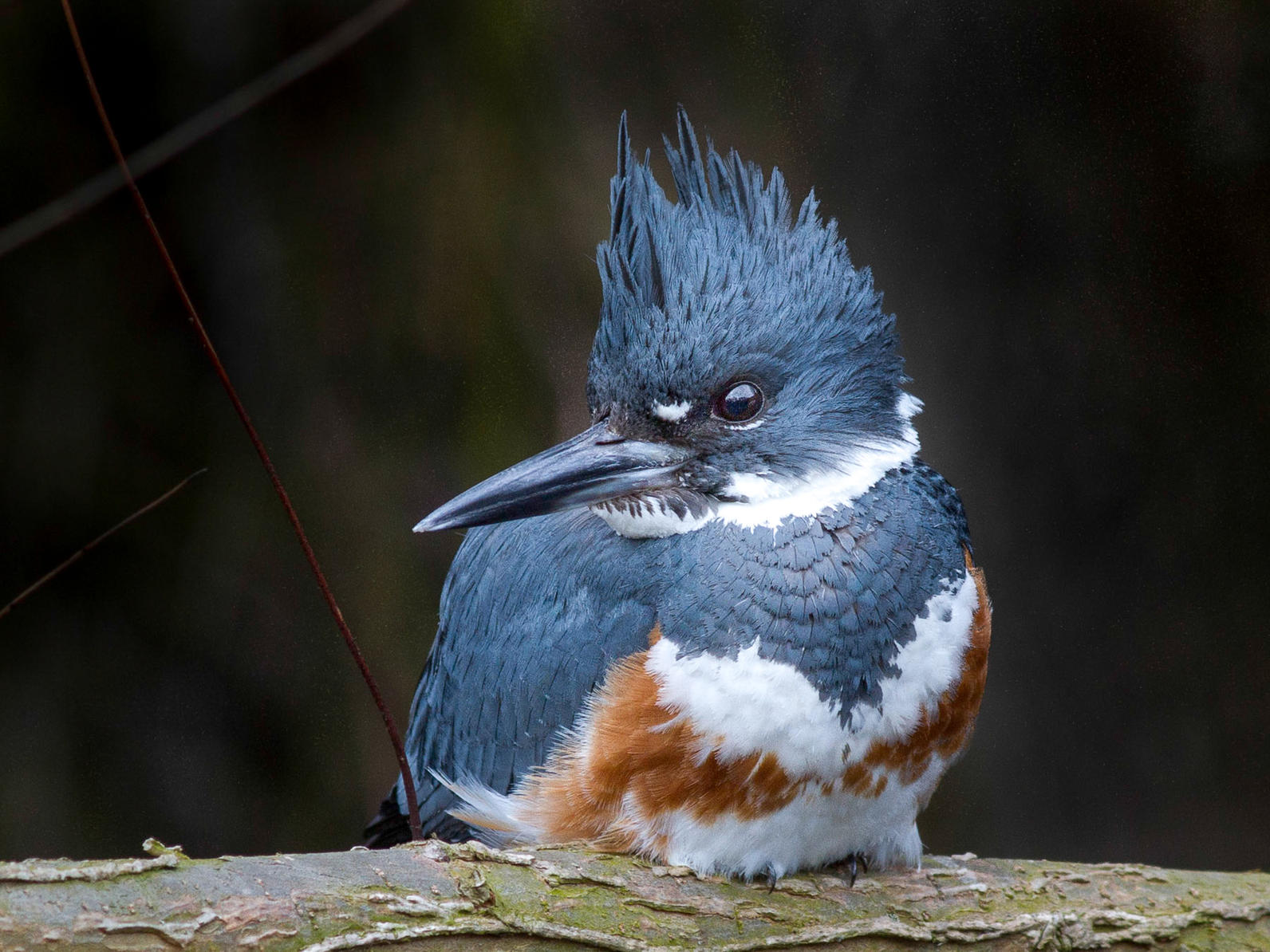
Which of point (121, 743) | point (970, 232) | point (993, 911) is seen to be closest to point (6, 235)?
point (121, 743)

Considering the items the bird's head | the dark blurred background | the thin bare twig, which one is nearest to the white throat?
the bird's head

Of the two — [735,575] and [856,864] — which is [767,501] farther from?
[856,864]

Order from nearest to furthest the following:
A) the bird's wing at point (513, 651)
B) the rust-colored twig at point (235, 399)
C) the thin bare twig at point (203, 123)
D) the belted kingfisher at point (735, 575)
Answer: the rust-colored twig at point (235, 399), the belted kingfisher at point (735, 575), the bird's wing at point (513, 651), the thin bare twig at point (203, 123)

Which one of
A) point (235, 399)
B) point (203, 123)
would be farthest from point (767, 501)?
point (203, 123)

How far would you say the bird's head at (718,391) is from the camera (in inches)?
64.2

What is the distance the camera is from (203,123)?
2.62 m

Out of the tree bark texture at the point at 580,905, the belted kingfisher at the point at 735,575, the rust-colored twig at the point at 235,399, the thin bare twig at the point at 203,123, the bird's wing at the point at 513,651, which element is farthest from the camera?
the thin bare twig at the point at 203,123

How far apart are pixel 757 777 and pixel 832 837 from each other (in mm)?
172

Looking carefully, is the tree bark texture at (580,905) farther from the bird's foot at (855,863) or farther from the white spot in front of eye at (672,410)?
the white spot in front of eye at (672,410)

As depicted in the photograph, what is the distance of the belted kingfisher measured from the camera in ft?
5.14

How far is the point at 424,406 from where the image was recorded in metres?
2.77

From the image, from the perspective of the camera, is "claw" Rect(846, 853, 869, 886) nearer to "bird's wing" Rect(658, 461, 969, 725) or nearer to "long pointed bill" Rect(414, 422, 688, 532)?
"bird's wing" Rect(658, 461, 969, 725)

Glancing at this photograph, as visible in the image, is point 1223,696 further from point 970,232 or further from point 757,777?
point 757,777

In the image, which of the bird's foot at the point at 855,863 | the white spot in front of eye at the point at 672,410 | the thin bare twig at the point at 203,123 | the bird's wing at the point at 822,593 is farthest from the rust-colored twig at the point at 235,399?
the thin bare twig at the point at 203,123
